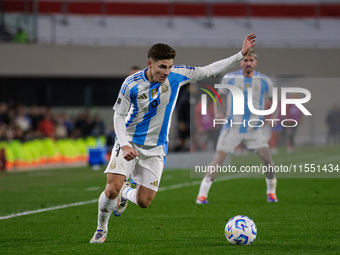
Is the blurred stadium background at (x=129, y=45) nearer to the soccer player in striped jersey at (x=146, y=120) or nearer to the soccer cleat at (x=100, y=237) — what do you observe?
the soccer player in striped jersey at (x=146, y=120)

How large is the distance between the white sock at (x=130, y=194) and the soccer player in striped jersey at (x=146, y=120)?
0.02 metres

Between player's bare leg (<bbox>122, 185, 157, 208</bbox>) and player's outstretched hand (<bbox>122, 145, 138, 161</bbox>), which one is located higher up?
player's outstretched hand (<bbox>122, 145, 138, 161</bbox>)

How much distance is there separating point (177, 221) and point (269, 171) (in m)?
2.59

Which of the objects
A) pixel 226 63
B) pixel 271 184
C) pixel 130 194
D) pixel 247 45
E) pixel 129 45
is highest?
pixel 129 45

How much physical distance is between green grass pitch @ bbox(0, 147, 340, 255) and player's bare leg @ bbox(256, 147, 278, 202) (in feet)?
0.63

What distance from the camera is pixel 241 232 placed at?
251 inches

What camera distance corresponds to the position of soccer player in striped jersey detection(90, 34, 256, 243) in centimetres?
652

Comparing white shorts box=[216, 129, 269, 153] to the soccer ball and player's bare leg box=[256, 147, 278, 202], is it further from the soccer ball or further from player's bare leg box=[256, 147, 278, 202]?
the soccer ball

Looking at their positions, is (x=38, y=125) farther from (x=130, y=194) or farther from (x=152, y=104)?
(x=152, y=104)

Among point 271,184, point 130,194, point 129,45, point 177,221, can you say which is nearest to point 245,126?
point 271,184

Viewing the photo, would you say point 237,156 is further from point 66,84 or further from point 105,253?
point 105,253

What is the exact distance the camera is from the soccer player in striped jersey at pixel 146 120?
6.52 meters

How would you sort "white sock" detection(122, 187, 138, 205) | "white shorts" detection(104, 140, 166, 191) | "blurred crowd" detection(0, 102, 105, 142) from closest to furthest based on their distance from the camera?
"white shorts" detection(104, 140, 166, 191), "white sock" detection(122, 187, 138, 205), "blurred crowd" detection(0, 102, 105, 142)

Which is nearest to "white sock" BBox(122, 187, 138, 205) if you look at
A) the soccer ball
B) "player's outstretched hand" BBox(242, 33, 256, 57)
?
the soccer ball
